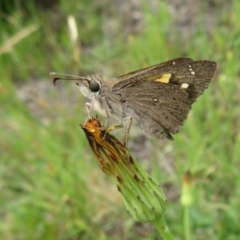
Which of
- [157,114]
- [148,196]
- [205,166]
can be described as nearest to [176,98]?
[157,114]

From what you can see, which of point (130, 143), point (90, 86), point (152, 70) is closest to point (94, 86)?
point (90, 86)

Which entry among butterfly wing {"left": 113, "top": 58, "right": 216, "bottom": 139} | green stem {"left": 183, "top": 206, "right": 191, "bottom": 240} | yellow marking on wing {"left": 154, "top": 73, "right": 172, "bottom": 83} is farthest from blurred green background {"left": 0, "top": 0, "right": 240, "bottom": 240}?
yellow marking on wing {"left": 154, "top": 73, "right": 172, "bottom": 83}

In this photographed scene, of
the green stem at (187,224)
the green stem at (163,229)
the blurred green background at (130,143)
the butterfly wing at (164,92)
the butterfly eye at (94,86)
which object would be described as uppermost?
the blurred green background at (130,143)

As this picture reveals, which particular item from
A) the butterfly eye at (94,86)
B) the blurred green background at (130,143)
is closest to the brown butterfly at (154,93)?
the butterfly eye at (94,86)

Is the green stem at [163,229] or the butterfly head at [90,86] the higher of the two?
the butterfly head at [90,86]

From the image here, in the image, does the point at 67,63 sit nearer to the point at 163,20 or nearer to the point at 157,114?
Answer: the point at 163,20

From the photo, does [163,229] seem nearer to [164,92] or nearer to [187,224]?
[187,224]

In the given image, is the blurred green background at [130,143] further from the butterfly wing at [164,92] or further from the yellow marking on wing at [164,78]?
the yellow marking on wing at [164,78]

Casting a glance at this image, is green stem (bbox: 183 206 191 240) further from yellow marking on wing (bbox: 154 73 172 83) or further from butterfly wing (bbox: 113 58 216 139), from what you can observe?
yellow marking on wing (bbox: 154 73 172 83)
